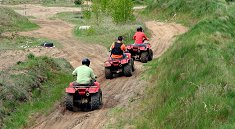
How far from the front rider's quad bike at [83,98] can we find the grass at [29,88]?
3.12 ft

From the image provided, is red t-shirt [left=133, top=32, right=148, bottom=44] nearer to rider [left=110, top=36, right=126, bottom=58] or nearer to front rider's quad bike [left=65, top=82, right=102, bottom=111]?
rider [left=110, top=36, right=126, bottom=58]

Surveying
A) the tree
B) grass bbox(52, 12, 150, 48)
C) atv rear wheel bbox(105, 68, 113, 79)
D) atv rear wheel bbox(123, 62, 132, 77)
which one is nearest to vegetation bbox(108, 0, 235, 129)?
atv rear wheel bbox(123, 62, 132, 77)

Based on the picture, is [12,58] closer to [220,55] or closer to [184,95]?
[220,55]

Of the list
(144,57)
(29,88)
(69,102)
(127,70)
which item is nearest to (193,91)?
(69,102)

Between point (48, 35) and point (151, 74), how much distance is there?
18.0m

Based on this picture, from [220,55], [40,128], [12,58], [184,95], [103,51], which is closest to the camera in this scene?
[184,95]

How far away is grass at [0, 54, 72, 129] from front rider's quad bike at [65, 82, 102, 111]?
3.12 ft

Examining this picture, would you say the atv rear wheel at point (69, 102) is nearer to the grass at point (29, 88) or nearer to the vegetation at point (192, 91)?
the grass at point (29, 88)

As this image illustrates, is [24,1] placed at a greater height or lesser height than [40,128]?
greater

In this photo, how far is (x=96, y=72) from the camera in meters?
20.7

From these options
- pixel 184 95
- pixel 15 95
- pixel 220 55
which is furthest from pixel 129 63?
pixel 184 95

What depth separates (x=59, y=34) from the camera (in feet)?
116

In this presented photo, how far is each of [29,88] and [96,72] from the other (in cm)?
551

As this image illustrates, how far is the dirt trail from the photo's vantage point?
13.2 meters
